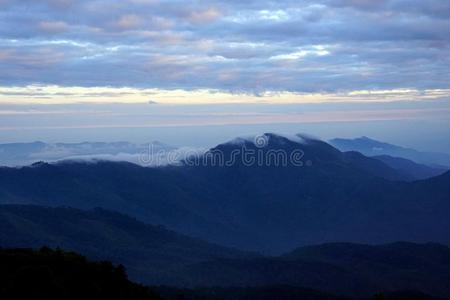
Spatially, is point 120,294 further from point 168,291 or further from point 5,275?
point 168,291

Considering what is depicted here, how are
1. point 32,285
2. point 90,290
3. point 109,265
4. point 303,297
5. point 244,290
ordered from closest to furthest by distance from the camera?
point 32,285 → point 90,290 → point 109,265 → point 303,297 → point 244,290

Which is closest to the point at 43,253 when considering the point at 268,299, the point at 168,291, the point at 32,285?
the point at 32,285

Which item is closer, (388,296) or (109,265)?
(109,265)

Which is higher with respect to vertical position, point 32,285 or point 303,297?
point 32,285

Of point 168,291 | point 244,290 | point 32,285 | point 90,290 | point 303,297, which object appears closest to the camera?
point 32,285

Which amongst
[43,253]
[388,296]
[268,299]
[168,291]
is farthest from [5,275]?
[388,296]

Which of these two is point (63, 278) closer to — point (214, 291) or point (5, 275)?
point (5, 275)
